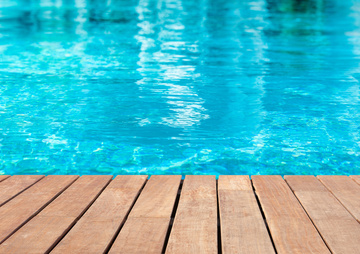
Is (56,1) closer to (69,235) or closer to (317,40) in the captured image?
(317,40)

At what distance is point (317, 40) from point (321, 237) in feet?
40.0

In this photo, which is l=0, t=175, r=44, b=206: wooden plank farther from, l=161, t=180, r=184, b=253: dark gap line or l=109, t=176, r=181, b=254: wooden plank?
l=161, t=180, r=184, b=253: dark gap line

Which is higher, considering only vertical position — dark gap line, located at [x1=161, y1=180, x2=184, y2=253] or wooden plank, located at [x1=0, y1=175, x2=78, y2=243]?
wooden plank, located at [x1=0, y1=175, x2=78, y2=243]

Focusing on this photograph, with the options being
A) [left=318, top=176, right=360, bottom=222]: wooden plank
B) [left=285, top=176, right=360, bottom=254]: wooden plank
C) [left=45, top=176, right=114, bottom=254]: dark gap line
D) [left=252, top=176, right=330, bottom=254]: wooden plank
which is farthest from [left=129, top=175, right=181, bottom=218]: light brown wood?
[left=318, top=176, right=360, bottom=222]: wooden plank


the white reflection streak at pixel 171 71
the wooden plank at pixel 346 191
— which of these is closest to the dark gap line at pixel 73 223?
the wooden plank at pixel 346 191

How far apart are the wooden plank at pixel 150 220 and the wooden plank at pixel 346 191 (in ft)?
3.22

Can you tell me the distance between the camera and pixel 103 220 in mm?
2051

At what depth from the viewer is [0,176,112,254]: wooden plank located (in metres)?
1.79

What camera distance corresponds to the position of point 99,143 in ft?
17.4

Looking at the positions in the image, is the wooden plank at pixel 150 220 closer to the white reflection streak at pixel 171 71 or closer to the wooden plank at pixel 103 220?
the wooden plank at pixel 103 220

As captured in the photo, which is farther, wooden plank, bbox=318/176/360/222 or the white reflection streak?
the white reflection streak

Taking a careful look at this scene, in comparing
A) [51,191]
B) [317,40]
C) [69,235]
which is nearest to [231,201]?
[69,235]

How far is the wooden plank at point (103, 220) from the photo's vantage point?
1.78 m

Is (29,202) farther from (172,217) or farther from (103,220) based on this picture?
(172,217)
